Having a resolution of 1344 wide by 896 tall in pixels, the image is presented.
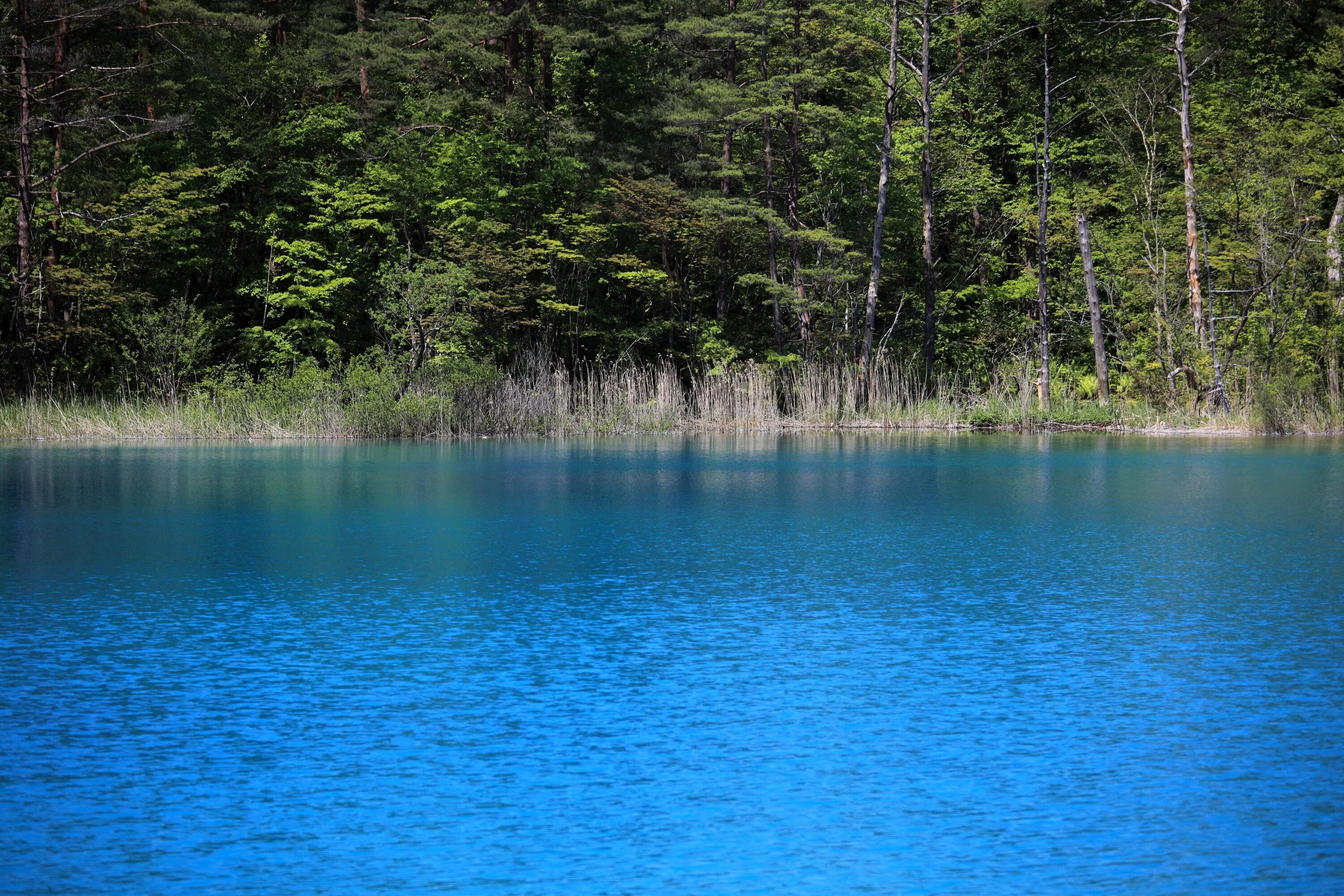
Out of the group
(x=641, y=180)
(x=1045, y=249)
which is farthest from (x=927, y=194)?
(x=641, y=180)

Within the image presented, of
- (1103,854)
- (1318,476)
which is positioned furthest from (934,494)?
(1103,854)

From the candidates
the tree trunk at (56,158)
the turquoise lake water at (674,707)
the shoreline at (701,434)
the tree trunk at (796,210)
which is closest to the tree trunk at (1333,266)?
the shoreline at (701,434)

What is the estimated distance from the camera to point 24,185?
988 inches

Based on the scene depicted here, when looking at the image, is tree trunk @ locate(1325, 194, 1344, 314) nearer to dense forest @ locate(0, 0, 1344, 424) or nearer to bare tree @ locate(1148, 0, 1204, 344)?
dense forest @ locate(0, 0, 1344, 424)

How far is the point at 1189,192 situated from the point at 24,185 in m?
21.0

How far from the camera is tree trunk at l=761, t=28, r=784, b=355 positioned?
28.3 meters

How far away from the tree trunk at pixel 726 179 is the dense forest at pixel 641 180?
146mm

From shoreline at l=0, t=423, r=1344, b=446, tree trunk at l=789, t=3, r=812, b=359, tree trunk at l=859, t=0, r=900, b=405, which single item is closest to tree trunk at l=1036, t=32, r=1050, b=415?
tree trunk at l=859, t=0, r=900, b=405

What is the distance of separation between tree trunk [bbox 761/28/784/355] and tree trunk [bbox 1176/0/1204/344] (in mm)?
8117

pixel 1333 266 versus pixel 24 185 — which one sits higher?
pixel 24 185

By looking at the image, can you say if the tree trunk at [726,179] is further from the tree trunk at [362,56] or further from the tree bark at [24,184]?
the tree bark at [24,184]

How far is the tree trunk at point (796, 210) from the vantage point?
92.0 feet

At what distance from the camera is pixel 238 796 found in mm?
2834

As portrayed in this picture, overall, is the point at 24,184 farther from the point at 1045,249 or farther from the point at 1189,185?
the point at 1189,185
